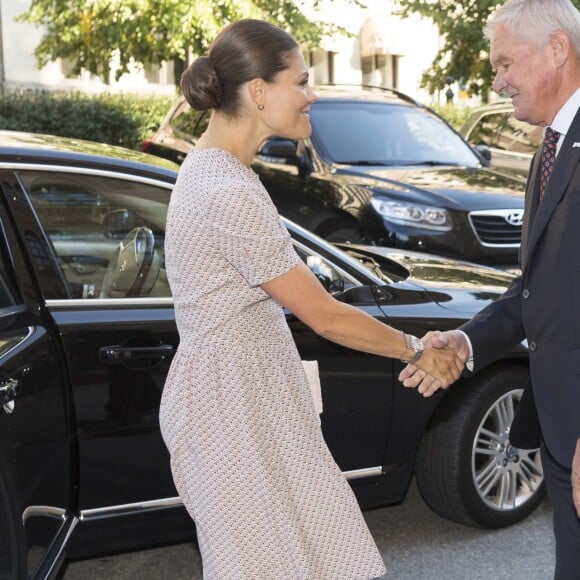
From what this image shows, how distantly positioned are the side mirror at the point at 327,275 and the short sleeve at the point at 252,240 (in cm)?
141

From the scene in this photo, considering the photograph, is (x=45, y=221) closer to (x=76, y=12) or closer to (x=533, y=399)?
(x=533, y=399)

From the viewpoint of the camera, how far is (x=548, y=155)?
2752mm

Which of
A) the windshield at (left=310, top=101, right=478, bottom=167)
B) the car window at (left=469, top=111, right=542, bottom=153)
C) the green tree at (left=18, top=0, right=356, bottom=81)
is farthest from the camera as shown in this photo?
the green tree at (left=18, top=0, right=356, bottom=81)

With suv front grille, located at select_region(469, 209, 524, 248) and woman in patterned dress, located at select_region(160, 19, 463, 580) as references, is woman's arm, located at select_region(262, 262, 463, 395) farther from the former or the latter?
suv front grille, located at select_region(469, 209, 524, 248)

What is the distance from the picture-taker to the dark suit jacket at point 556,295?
101 inches

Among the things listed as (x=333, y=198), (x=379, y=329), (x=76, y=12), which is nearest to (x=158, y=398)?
(x=379, y=329)

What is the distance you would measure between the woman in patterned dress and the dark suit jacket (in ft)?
1.35


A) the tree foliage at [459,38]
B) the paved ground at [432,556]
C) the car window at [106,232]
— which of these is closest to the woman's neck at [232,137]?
the car window at [106,232]

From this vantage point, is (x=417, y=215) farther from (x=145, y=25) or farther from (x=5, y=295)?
(x=145, y=25)

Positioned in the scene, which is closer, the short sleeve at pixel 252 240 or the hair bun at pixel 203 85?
the short sleeve at pixel 252 240

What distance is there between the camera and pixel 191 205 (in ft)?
8.39

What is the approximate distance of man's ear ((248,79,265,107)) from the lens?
8.70 feet

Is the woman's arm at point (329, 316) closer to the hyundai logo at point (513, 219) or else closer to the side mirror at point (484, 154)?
the hyundai logo at point (513, 219)

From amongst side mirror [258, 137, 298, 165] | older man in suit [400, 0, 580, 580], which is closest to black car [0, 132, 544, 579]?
older man in suit [400, 0, 580, 580]
